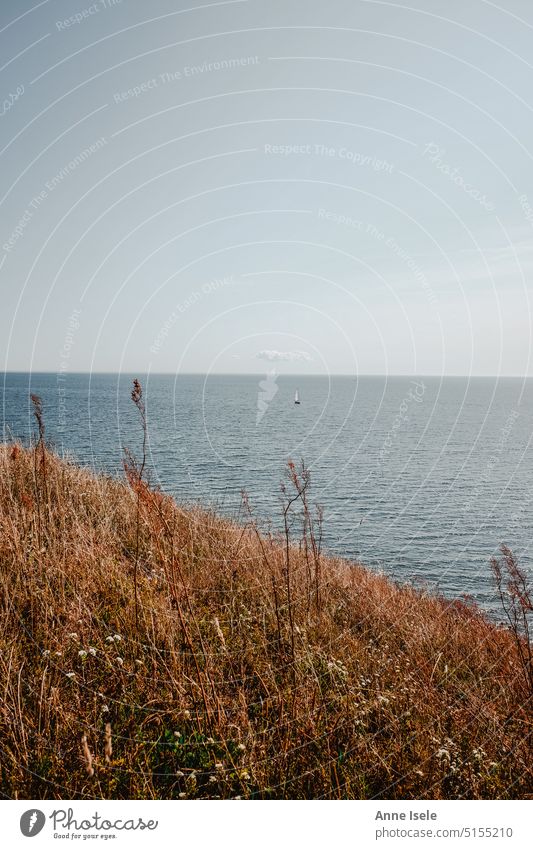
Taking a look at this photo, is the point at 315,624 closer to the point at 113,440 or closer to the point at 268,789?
the point at 268,789

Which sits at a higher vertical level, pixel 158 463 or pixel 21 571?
pixel 21 571

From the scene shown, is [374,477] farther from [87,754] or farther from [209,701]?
[87,754]

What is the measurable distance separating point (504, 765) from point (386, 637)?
3.08 metres

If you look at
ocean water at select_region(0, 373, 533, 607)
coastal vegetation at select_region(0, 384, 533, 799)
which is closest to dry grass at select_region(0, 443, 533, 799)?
coastal vegetation at select_region(0, 384, 533, 799)

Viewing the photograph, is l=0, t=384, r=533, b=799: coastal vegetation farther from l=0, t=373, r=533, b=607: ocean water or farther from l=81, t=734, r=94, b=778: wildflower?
l=0, t=373, r=533, b=607: ocean water

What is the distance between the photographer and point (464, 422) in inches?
3361

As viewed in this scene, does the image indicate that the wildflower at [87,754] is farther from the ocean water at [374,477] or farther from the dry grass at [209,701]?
the ocean water at [374,477]

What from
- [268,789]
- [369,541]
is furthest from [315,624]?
[369,541]
